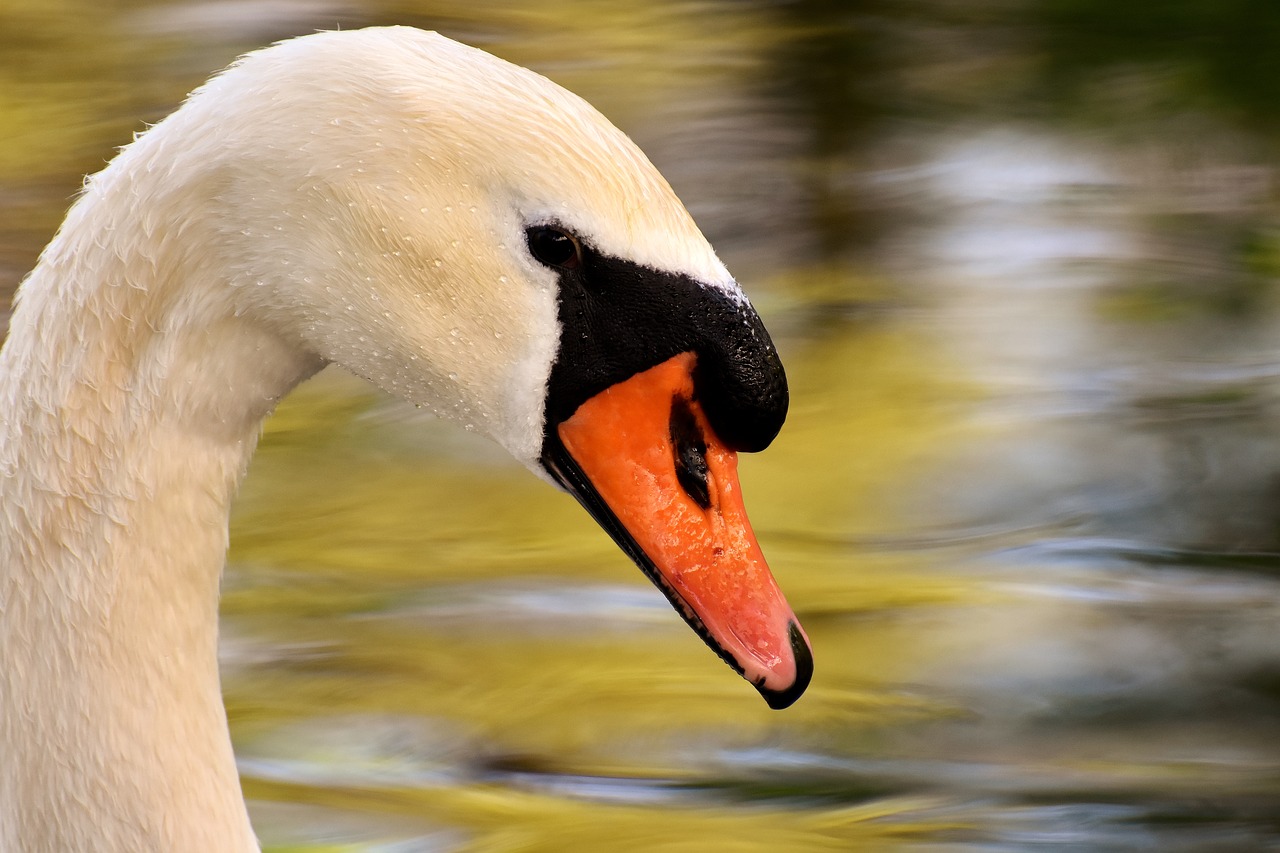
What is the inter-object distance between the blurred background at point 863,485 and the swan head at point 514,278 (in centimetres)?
146

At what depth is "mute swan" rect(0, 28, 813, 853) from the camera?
1.83 metres

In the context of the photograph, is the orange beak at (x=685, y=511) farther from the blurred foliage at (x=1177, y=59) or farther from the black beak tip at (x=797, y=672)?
the blurred foliage at (x=1177, y=59)

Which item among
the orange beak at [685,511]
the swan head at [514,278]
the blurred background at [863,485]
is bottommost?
the blurred background at [863,485]

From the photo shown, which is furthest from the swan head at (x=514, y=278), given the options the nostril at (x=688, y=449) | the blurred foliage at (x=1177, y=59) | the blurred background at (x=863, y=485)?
the blurred foliage at (x=1177, y=59)

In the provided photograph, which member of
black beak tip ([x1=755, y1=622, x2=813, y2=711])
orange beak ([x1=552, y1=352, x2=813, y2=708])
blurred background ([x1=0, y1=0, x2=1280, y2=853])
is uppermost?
orange beak ([x1=552, y1=352, x2=813, y2=708])

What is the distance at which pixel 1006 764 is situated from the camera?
3609 mm

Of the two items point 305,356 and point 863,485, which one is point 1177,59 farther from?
point 305,356

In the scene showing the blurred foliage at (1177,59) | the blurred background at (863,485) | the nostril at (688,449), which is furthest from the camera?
the blurred foliage at (1177,59)

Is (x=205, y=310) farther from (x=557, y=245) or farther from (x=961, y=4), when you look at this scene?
(x=961, y=4)

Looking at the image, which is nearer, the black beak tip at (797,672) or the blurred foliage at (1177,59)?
the black beak tip at (797,672)

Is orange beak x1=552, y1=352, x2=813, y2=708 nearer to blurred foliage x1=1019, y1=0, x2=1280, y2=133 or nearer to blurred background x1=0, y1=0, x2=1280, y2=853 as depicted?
blurred background x1=0, y1=0, x2=1280, y2=853

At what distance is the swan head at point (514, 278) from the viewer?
1.83m

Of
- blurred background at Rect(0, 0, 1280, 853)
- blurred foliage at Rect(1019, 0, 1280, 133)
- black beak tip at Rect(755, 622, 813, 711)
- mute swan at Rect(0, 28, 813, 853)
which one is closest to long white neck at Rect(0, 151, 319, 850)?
mute swan at Rect(0, 28, 813, 853)

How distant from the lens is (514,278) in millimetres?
1883
